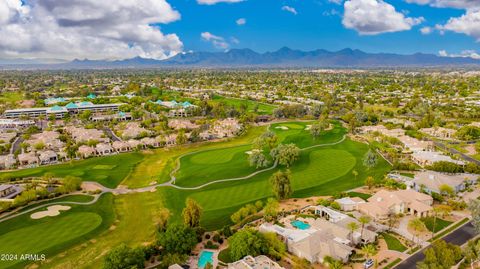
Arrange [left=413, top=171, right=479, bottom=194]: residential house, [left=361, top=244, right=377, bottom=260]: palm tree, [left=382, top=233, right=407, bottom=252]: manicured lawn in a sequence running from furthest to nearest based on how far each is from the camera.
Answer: [left=413, top=171, right=479, bottom=194]: residential house
[left=382, top=233, right=407, bottom=252]: manicured lawn
[left=361, top=244, right=377, bottom=260]: palm tree

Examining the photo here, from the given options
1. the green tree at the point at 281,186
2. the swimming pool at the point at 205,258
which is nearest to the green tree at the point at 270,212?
the green tree at the point at 281,186

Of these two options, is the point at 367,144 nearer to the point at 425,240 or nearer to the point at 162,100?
the point at 425,240

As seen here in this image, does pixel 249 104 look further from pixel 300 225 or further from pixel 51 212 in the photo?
pixel 300 225

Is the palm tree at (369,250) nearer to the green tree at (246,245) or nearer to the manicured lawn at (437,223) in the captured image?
Result: the green tree at (246,245)

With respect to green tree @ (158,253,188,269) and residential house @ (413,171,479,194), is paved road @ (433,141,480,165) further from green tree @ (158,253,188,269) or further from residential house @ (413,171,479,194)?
green tree @ (158,253,188,269)

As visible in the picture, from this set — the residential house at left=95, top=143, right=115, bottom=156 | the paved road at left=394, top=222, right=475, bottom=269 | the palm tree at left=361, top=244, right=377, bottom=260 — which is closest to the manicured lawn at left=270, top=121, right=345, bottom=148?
the residential house at left=95, top=143, right=115, bottom=156

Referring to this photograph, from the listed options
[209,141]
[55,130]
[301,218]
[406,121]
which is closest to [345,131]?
[406,121]

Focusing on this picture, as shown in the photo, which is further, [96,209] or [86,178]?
[86,178]
